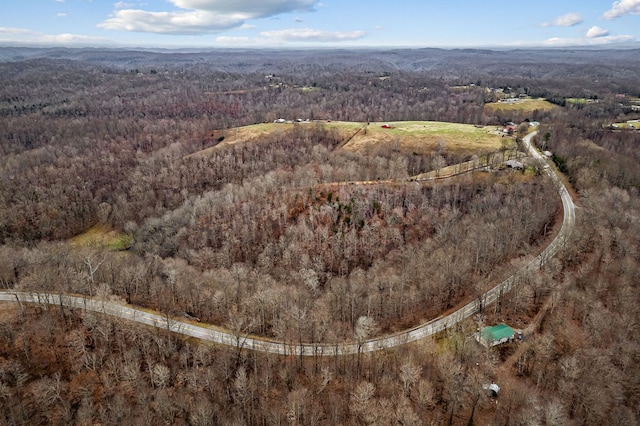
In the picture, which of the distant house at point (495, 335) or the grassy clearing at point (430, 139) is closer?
the distant house at point (495, 335)

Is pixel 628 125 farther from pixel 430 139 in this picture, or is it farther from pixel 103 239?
pixel 103 239

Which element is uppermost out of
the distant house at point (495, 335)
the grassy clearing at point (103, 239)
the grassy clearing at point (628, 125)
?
the grassy clearing at point (628, 125)

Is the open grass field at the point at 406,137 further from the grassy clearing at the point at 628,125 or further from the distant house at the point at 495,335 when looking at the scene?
the distant house at the point at 495,335

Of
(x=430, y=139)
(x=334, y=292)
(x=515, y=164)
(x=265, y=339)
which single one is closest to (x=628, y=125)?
(x=430, y=139)

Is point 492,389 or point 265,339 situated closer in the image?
point 492,389

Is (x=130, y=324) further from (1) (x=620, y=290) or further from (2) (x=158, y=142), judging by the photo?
(2) (x=158, y=142)

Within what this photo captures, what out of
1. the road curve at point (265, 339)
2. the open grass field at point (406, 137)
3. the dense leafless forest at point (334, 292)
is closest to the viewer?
the dense leafless forest at point (334, 292)

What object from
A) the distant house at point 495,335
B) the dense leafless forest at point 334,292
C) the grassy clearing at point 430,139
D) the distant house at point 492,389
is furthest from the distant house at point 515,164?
the distant house at point 492,389

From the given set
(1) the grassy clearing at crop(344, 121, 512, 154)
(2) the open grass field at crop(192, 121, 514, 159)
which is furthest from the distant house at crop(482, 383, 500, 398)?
(1) the grassy clearing at crop(344, 121, 512, 154)
